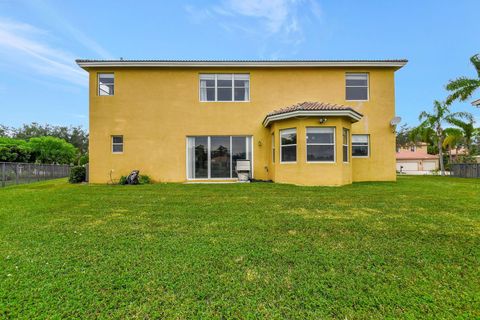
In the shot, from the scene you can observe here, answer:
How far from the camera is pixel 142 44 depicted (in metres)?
19.3

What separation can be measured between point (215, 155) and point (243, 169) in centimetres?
185

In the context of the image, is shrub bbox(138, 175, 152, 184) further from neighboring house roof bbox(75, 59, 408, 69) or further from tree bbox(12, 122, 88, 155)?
tree bbox(12, 122, 88, 155)

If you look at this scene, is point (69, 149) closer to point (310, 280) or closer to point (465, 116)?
point (310, 280)

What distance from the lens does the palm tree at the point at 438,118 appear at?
2253cm

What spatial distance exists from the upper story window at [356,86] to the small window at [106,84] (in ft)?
44.8

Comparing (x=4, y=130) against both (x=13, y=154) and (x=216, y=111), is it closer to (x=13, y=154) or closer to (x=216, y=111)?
(x=13, y=154)

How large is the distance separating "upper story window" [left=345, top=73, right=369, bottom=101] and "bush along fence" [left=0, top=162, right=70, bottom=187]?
21.2 metres

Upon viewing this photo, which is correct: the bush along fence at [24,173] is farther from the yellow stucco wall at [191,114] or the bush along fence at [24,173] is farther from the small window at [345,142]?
the small window at [345,142]

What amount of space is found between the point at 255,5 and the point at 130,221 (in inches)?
637

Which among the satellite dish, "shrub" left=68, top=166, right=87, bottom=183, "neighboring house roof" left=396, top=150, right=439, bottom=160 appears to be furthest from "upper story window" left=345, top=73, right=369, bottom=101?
"neighboring house roof" left=396, top=150, right=439, bottom=160

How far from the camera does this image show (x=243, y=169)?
13.2 meters

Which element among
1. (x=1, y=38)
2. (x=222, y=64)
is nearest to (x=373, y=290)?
(x=222, y=64)

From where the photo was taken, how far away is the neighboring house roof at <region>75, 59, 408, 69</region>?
517 inches

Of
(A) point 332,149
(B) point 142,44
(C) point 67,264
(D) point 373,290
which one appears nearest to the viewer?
(D) point 373,290
